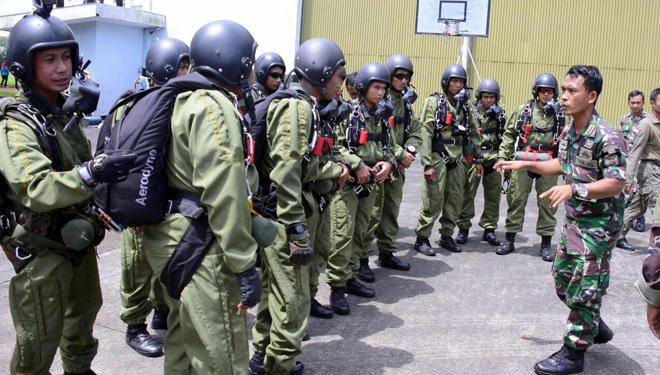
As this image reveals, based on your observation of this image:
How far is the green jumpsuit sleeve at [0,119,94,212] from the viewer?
2.89 meters

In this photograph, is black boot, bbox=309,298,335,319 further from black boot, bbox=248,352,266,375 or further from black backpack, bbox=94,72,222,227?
black backpack, bbox=94,72,222,227

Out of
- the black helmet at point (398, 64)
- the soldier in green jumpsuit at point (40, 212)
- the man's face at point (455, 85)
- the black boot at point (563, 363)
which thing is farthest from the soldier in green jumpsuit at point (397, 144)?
the soldier in green jumpsuit at point (40, 212)

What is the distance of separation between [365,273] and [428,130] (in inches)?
82.6

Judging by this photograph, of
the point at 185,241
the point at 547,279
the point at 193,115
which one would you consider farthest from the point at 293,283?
the point at 547,279

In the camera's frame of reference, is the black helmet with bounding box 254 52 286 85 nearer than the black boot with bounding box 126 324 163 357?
No

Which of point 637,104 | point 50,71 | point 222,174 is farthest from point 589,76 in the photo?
point 637,104

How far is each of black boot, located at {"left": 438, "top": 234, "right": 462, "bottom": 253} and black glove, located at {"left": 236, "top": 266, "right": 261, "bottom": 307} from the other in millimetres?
5327

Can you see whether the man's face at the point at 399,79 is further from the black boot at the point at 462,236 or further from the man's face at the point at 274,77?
the black boot at the point at 462,236

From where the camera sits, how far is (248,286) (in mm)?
2658

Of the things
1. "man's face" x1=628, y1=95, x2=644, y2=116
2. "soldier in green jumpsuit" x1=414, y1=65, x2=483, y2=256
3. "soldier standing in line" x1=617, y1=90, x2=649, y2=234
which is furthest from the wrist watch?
"man's face" x1=628, y1=95, x2=644, y2=116

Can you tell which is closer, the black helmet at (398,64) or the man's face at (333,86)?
the man's face at (333,86)

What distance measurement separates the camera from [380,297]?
5934mm

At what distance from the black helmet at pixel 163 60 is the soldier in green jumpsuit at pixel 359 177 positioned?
1.63 m

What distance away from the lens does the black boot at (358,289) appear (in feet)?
19.4
